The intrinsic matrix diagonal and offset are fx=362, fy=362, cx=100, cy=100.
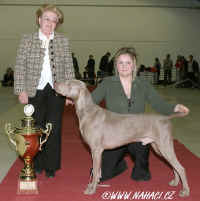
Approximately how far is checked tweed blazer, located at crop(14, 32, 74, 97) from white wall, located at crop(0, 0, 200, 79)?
1753cm

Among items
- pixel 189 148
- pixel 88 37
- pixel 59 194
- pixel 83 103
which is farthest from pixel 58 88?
pixel 88 37

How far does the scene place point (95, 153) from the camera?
11.5 ft

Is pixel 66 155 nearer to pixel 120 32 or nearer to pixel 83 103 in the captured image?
pixel 83 103

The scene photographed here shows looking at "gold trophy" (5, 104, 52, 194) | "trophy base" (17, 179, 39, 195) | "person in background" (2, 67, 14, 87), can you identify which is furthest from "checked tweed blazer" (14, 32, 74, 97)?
"person in background" (2, 67, 14, 87)

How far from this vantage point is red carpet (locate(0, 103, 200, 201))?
3.51 meters

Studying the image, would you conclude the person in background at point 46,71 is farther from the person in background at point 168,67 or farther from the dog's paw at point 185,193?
the person in background at point 168,67

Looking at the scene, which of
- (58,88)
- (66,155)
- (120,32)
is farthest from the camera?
(120,32)

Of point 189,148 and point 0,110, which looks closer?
point 189,148

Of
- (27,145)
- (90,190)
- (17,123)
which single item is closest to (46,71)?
(27,145)

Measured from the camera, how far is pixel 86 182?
3980 millimetres

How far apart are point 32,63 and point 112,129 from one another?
44.1 inches

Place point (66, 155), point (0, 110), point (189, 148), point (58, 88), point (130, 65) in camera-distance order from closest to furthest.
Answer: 1. point (58, 88)
2. point (130, 65)
3. point (66, 155)
4. point (189, 148)
5. point (0, 110)

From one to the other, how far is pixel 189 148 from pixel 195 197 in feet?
7.52

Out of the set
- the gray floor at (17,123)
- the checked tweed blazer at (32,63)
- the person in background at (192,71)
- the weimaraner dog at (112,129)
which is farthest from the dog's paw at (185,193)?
the person in background at (192,71)
